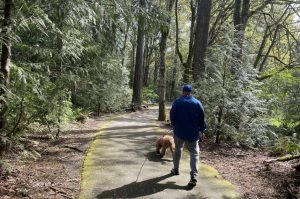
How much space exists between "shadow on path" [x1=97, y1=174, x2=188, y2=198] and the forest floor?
2.04ft

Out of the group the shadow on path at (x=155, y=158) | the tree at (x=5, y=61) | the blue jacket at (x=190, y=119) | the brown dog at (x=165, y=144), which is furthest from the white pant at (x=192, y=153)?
the tree at (x=5, y=61)

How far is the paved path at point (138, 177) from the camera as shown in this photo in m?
5.77

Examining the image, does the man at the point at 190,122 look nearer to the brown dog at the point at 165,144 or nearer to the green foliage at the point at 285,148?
the brown dog at the point at 165,144

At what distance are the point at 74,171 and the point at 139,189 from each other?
1.70 meters

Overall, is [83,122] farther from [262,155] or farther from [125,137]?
[262,155]

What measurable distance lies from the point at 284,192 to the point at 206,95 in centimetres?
478

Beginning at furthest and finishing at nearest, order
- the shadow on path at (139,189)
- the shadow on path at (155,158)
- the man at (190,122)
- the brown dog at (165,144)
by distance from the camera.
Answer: the shadow on path at (155,158), the brown dog at (165,144), the man at (190,122), the shadow on path at (139,189)

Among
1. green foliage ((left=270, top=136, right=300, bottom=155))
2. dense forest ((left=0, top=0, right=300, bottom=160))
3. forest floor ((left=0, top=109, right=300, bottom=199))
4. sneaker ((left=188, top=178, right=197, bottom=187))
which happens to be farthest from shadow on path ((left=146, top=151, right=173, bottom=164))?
green foliage ((left=270, top=136, right=300, bottom=155))

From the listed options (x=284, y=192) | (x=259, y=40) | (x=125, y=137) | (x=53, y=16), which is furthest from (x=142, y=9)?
(x=259, y=40)

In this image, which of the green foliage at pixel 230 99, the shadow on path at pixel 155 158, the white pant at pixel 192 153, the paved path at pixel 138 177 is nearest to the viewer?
the paved path at pixel 138 177

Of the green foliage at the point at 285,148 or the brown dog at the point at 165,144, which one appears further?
the green foliage at the point at 285,148

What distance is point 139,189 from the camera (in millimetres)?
5918

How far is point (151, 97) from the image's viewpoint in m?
37.1

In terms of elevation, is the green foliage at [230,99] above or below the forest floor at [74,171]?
above
